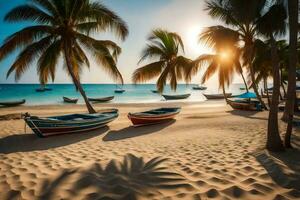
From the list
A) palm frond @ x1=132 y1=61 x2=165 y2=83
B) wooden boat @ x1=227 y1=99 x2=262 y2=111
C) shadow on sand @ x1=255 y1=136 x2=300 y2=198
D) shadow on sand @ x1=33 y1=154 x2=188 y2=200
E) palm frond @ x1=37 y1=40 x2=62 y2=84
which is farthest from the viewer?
wooden boat @ x1=227 y1=99 x2=262 y2=111

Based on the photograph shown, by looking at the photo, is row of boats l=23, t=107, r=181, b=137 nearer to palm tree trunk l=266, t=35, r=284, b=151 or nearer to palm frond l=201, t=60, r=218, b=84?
palm frond l=201, t=60, r=218, b=84

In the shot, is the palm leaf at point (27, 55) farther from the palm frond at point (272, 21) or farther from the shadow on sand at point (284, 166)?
the shadow on sand at point (284, 166)

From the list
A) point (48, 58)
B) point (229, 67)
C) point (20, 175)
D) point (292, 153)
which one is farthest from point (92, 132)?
point (229, 67)

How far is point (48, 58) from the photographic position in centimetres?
1372

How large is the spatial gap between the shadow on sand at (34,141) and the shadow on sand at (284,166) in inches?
281

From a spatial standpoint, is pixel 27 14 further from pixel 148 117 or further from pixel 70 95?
pixel 70 95

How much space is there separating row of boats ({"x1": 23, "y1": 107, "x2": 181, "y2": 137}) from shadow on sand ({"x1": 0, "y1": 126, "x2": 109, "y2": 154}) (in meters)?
0.30

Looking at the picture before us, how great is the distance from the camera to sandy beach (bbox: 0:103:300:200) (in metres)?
4.37

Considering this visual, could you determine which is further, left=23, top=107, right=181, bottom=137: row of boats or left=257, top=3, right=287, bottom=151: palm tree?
left=23, top=107, right=181, bottom=137: row of boats

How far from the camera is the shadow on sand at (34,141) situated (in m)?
8.47

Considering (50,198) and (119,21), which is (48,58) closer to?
(119,21)

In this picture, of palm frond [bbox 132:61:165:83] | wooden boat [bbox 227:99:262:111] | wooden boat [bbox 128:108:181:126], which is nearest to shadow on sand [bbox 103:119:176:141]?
wooden boat [bbox 128:108:181:126]

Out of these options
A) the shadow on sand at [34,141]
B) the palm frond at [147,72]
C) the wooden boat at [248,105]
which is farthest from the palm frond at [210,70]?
the shadow on sand at [34,141]

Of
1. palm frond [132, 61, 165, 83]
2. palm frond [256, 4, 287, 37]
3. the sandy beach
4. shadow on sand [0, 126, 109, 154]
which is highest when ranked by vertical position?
palm frond [256, 4, 287, 37]
